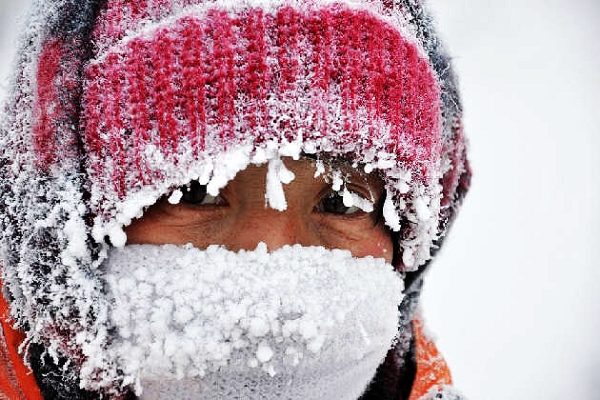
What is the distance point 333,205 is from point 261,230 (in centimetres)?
18

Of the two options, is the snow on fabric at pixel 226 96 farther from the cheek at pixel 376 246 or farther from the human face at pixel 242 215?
the cheek at pixel 376 246

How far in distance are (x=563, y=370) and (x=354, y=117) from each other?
233 centimetres

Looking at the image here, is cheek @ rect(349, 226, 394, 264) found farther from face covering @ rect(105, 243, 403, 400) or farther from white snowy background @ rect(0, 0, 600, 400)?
white snowy background @ rect(0, 0, 600, 400)

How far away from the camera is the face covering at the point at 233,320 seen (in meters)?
0.96

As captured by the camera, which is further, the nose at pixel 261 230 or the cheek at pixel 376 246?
the cheek at pixel 376 246

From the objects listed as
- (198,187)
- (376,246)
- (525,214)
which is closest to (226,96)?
(198,187)

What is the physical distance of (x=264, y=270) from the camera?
1.00 metres

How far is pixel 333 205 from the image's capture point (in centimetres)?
117

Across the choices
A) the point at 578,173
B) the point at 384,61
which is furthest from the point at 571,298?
the point at 384,61

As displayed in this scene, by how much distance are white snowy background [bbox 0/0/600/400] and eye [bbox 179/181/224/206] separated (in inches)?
70.5

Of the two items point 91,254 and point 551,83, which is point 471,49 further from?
point 91,254

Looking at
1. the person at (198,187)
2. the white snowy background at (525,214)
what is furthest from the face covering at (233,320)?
the white snowy background at (525,214)

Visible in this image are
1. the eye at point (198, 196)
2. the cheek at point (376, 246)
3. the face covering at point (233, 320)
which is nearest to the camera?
the face covering at point (233, 320)

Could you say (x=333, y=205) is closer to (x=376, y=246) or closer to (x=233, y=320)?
(x=376, y=246)
